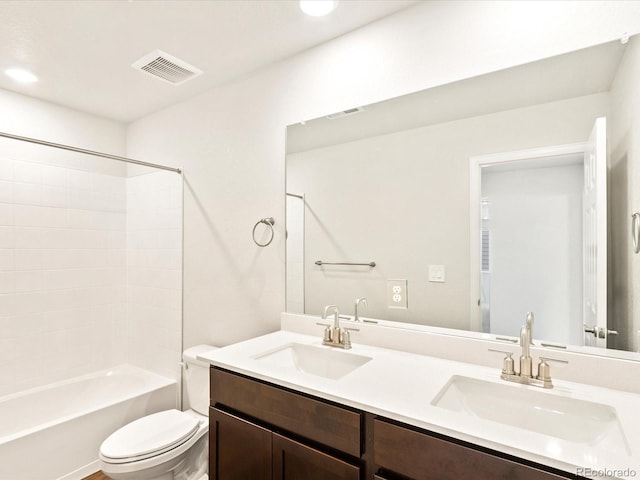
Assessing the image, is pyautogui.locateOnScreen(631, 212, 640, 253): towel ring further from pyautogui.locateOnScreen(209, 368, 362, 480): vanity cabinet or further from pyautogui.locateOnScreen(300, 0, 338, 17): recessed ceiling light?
pyautogui.locateOnScreen(300, 0, 338, 17): recessed ceiling light

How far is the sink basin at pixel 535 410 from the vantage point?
100 cm

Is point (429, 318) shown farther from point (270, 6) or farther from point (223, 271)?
point (270, 6)

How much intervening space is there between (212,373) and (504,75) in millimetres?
1720

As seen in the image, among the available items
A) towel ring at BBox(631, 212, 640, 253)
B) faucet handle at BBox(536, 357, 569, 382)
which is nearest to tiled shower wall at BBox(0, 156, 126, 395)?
faucet handle at BBox(536, 357, 569, 382)

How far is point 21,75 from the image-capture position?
2.23 m

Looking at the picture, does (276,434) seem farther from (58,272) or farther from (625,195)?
(58,272)

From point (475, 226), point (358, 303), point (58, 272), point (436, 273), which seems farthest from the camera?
point (58, 272)

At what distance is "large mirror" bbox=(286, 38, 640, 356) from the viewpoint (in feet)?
4.01

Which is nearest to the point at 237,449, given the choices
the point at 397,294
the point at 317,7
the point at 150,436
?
the point at 150,436

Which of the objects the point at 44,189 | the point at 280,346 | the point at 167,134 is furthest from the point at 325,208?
the point at 44,189

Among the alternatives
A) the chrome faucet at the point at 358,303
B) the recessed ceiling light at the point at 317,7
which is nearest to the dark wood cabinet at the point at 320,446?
the chrome faucet at the point at 358,303

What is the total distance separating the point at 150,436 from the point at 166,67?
2089 mm

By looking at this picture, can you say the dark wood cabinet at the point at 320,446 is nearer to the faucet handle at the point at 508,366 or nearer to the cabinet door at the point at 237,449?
the cabinet door at the point at 237,449

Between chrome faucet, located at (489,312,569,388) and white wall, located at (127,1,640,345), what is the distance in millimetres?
1040
